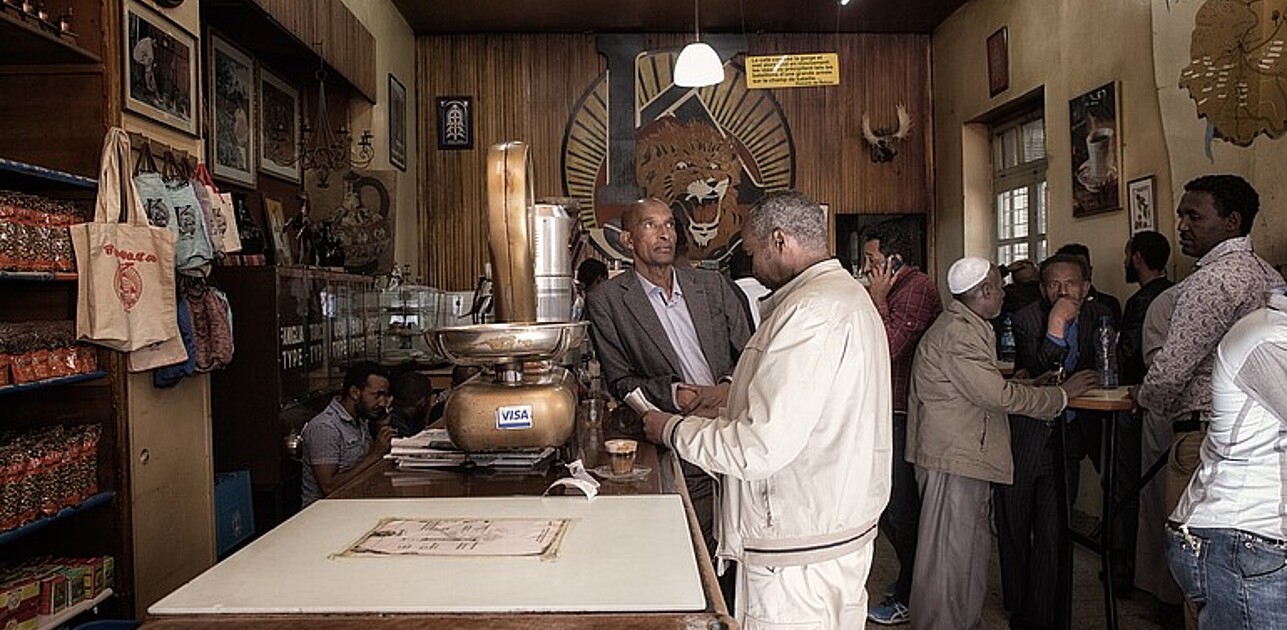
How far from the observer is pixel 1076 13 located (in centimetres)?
617

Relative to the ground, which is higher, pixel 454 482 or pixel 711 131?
pixel 711 131

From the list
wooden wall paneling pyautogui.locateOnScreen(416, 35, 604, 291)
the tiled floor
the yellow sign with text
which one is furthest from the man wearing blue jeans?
wooden wall paneling pyautogui.locateOnScreen(416, 35, 604, 291)

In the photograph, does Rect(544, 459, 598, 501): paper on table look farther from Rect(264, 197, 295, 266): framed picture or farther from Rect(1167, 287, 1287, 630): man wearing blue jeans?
Rect(264, 197, 295, 266): framed picture

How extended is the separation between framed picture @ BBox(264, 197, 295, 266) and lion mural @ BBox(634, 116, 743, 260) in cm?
322

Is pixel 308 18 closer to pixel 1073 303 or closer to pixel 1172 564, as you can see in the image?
pixel 1073 303

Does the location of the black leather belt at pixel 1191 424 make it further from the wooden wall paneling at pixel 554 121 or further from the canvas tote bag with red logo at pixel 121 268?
the wooden wall paneling at pixel 554 121

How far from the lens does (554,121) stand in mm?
8711

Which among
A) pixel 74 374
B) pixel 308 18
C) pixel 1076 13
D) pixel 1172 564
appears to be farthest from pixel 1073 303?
pixel 308 18

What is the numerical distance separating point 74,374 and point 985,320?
3.33 metres

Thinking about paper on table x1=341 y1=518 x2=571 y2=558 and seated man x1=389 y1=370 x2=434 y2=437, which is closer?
paper on table x1=341 y1=518 x2=571 y2=558

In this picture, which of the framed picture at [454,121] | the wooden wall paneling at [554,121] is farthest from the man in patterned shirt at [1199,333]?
the framed picture at [454,121]

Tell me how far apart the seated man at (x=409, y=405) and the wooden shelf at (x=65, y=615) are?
56.2 inches

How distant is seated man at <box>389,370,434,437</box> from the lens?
4617 mm

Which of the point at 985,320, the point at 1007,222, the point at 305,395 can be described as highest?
the point at 1007,222
